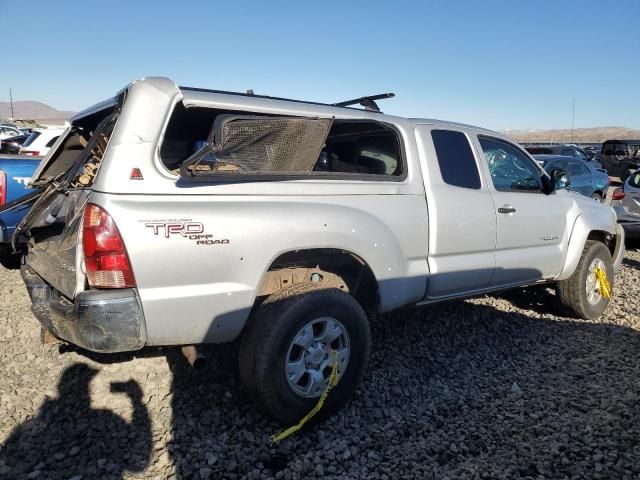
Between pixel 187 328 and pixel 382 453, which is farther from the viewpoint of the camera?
pixel 382 453

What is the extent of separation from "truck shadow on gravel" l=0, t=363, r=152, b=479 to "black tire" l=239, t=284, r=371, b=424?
2.42ft

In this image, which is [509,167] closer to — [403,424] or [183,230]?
[403,424]

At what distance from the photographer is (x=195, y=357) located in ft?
9.29

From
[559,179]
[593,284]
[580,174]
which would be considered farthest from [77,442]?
[580,174]

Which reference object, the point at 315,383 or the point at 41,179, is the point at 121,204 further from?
the point at 41,179

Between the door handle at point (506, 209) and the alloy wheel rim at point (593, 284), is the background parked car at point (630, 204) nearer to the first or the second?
the alloy wheel rim at point (593, 284)

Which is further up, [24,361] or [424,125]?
[424,125]

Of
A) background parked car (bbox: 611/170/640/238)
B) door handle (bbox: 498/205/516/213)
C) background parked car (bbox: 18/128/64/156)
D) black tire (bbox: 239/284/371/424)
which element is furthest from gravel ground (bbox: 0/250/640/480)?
background parked car (bbox: 18/128/64/156)

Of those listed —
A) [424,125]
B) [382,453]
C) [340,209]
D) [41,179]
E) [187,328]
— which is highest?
[424,125]

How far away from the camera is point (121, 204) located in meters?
2.48

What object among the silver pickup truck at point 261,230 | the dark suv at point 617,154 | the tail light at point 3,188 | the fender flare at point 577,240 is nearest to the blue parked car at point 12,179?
the tail light at point 3,188

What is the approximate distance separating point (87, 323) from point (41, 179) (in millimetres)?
2116

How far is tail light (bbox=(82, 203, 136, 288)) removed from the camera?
246cm

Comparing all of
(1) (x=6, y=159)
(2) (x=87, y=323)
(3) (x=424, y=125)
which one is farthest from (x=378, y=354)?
(1) (x=6, y=159)
